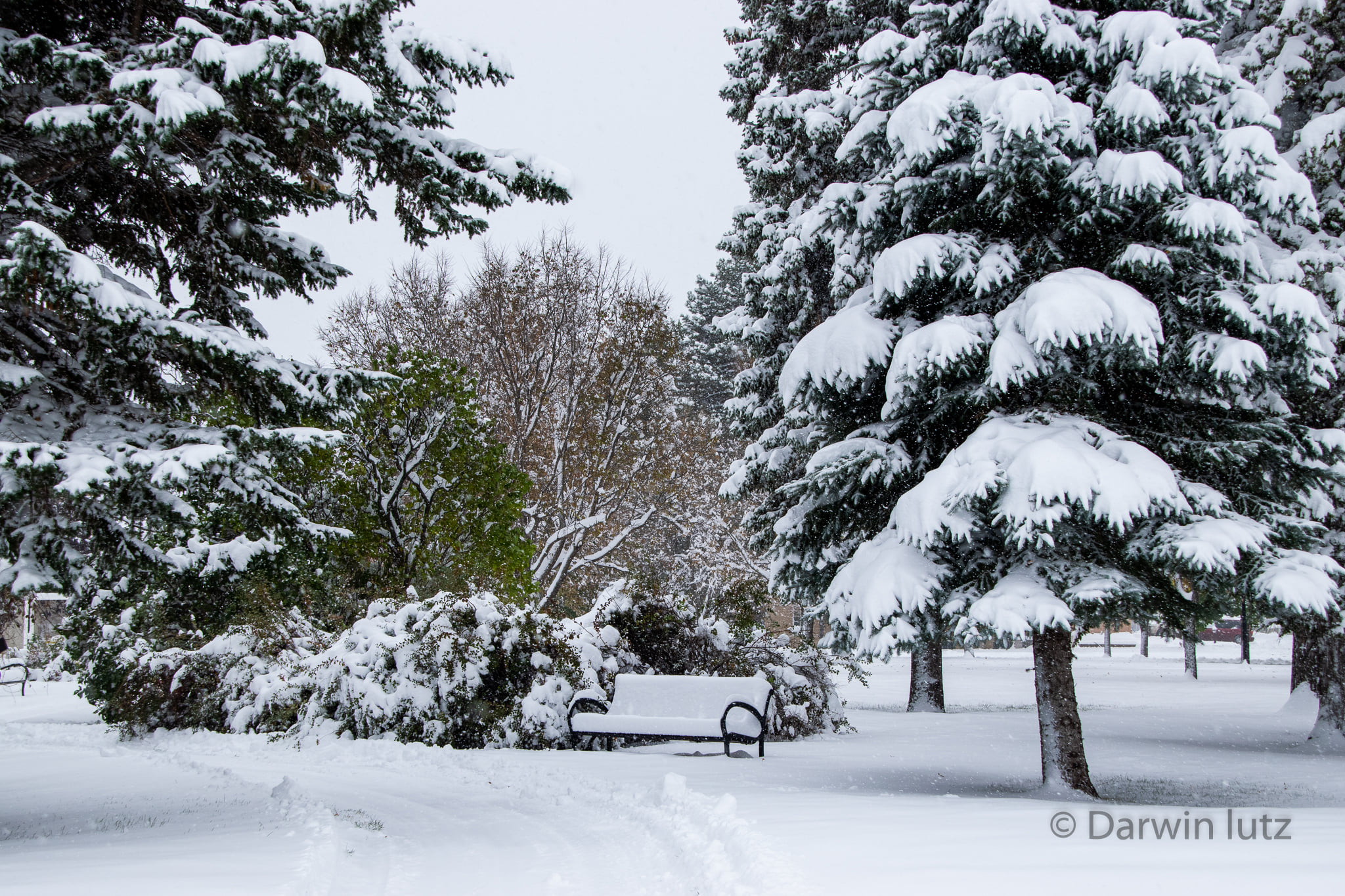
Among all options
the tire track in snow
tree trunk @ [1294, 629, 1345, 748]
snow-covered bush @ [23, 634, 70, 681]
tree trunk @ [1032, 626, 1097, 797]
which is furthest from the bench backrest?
snow-covered bush @ [23, 634, 70, 681]

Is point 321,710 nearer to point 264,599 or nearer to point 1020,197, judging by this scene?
point 264,599

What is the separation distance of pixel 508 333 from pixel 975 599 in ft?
54.3

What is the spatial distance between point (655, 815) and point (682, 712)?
4.59m

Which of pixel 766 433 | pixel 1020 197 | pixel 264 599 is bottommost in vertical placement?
pixel 264 599

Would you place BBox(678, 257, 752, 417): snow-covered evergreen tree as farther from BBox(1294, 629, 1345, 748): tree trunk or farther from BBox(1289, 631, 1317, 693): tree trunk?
BBox(1294, 629, 1345, 748): tree trunk

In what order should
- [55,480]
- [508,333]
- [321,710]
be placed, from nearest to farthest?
[55,480] → [321,710] → [508,333]

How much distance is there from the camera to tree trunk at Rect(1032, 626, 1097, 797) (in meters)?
8.56

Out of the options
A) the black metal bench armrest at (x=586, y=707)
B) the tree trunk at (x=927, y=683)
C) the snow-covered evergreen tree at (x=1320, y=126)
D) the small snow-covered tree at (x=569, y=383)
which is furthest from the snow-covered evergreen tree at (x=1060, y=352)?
the small snow-covered tree at (x=569, y=383)

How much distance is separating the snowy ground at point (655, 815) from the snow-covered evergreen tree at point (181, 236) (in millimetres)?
1951

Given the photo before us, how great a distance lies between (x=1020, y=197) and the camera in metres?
8.50

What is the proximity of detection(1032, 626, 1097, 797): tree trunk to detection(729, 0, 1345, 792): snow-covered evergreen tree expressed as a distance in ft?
0.08

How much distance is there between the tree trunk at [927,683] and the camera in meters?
18.8

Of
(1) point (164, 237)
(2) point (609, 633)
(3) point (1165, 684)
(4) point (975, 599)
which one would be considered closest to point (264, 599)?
(2) point (609, 633)

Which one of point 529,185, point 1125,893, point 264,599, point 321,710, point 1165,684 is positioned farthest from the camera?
point 1165,684
